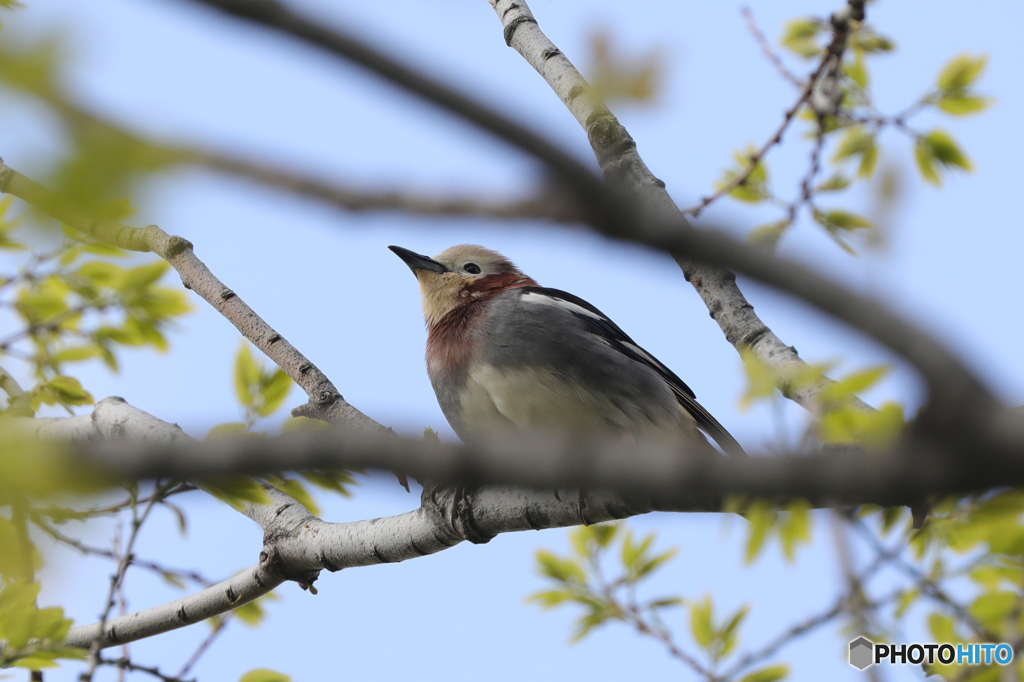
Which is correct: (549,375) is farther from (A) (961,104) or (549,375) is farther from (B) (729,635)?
(A) (961,104)

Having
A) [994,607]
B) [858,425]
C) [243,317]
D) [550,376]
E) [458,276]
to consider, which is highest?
[458,276]

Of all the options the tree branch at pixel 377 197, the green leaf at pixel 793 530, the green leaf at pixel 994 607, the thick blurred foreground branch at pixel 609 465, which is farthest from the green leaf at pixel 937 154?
the tree branch at pixel 377 197

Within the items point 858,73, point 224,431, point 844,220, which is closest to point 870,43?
point 858,73

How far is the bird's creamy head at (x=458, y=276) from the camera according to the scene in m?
5.96

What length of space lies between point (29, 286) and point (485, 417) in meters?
2.88

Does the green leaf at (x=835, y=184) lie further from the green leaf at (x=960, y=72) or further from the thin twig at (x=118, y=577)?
the thin twig at (x=118, y=577)

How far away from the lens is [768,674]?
3.24m

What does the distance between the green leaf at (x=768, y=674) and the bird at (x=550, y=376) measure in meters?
1.32

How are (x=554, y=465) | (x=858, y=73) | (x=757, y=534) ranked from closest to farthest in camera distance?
(x=554, y=465) < (x=757, y=534) < (x=858, y=73)

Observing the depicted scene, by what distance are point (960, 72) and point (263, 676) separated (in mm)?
4713

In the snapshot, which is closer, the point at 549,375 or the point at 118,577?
the point at 118,577

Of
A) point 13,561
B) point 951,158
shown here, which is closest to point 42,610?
point 13,561

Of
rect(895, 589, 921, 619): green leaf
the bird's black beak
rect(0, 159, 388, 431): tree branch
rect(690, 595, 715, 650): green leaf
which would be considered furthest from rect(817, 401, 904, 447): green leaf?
the bird's black beak

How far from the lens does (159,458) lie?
1.08m
